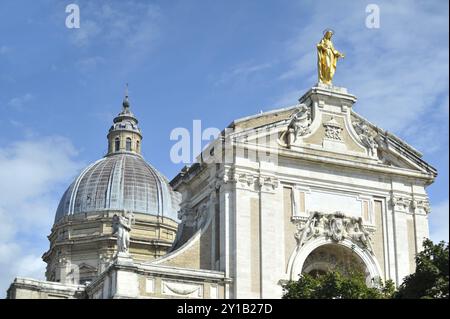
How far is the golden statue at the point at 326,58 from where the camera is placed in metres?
41.0

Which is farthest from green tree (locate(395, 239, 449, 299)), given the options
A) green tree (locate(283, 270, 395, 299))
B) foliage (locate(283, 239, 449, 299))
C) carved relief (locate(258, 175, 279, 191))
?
carved relief (locate(258, 175, 279, 191))

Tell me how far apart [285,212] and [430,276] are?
984cm

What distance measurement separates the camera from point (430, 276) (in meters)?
28.7

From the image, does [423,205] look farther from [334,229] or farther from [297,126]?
[297,126]

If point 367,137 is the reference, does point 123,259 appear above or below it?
below

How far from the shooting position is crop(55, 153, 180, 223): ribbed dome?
6138 cm

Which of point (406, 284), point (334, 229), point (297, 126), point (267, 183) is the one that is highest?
point (297, 126)

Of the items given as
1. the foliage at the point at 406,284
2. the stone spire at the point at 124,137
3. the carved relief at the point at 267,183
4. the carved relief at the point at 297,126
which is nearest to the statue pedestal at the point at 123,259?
the foliage at the point at 406,284

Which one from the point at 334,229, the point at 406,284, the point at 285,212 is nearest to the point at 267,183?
the point at 285,212

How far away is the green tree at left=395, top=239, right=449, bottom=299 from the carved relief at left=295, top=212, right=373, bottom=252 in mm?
7922

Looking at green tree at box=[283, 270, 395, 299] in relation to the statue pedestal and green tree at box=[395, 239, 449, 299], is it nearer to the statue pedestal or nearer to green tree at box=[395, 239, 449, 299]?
green tree at box=[395, 239, 449, 299]

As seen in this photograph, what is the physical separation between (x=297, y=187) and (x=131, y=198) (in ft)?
82.1
